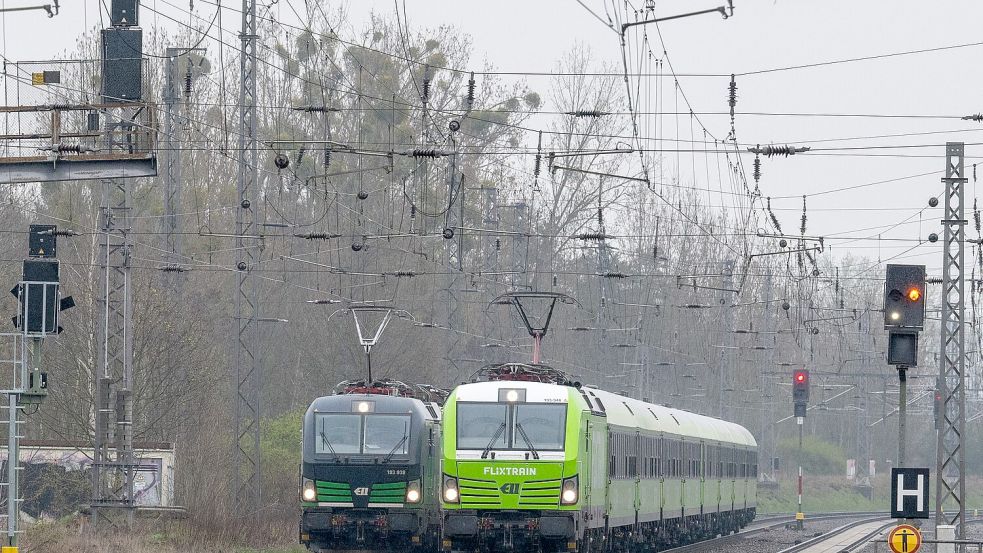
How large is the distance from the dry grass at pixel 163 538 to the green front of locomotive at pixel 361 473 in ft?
6.53

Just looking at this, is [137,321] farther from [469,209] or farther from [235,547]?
[469,209]

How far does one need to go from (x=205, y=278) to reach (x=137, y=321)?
51.3 feet

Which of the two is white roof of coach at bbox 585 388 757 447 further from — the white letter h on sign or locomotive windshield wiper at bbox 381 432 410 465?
the white letter h on sign

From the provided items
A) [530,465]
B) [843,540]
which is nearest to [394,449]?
[530,465]

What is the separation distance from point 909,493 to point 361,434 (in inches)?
376

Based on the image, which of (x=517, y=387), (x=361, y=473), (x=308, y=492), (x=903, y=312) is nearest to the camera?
(x=903, y=312)

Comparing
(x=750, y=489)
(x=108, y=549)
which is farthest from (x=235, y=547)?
(x=750, y=489)

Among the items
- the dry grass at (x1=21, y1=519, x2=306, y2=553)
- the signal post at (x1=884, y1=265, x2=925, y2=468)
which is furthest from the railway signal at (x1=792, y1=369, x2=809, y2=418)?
the signal post at (x1=884, y1=265, x2=925, y2=468)

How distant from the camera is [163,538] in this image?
2830 centimetres

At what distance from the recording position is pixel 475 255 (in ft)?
211

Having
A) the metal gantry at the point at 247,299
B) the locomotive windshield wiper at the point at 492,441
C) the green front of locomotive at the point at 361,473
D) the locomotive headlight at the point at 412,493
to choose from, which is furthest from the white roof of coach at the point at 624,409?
the metal gantry at the point at 247,299

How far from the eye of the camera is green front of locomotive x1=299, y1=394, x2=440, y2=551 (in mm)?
26172

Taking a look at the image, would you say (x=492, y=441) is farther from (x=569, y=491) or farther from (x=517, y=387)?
(x=569, y=491)

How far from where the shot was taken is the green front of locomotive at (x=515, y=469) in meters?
23.8
